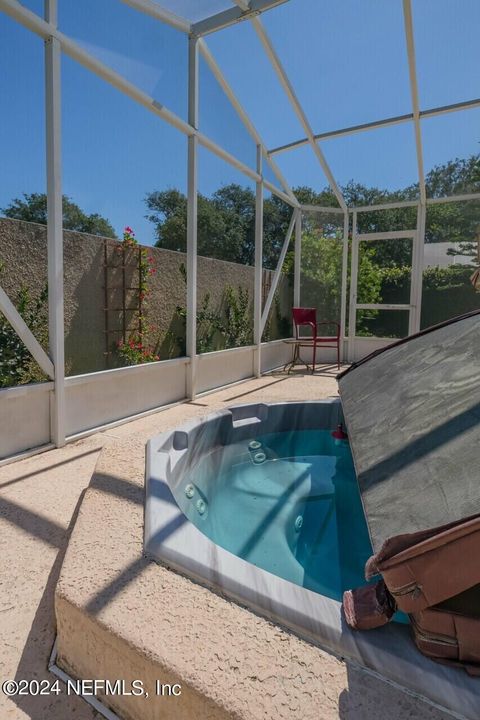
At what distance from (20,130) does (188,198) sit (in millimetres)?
1864

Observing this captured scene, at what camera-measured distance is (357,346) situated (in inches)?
294

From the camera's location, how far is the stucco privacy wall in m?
2.96

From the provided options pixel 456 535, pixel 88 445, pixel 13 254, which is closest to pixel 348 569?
pixel 456 535

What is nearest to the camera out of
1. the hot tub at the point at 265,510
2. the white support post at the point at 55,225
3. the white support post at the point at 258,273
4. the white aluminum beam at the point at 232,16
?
the hot tub at the point at 265,510

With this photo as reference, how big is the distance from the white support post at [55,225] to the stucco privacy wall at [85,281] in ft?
0.43

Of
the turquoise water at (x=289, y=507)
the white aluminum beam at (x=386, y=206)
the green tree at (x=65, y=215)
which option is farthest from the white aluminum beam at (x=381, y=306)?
the green tree at (x=65, y=215)

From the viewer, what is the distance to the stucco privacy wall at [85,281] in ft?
9.70

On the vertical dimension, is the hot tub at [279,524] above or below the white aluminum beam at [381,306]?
below

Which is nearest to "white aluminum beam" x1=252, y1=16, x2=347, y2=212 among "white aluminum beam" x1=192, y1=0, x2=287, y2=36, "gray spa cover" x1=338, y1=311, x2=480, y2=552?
"white aluminum beam" x1=192, y1=0, x2=287, y2=36

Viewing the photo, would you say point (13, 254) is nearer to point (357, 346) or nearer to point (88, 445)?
point (88, 445)

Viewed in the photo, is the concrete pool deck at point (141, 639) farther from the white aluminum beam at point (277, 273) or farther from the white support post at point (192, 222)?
the white aluminum beam at point (277, 273)

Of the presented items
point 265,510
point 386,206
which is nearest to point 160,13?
point 265,510

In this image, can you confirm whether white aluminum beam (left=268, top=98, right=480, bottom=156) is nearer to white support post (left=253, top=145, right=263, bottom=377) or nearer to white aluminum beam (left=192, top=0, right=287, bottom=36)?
white support post (left=253, top=145, right=263, bottom=377)

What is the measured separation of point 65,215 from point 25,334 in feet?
3.18
